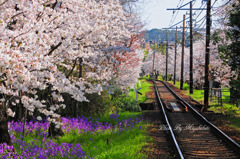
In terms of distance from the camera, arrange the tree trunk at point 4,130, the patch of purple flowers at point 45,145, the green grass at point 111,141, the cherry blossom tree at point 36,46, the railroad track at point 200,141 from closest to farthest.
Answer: the cherry blossom tree at point 36,46 → the patch of purple flowers at point 45,145 → the tree trunk at point 4,130 → the green grass at point 111,141 → the railroad track at point 200,141

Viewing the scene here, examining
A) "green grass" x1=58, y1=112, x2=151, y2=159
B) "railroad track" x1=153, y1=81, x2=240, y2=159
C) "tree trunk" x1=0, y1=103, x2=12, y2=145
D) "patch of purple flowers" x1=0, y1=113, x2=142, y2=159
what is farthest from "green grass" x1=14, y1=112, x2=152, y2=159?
"railroad track" x1=153, y1=81, x2=240, y2=159

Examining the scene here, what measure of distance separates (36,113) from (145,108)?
8.91 m

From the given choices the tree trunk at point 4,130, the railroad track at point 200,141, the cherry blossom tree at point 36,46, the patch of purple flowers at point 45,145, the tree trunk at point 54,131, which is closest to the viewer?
the cherry blossom tree at point 36,46

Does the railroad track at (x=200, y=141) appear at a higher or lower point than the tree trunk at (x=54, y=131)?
lower

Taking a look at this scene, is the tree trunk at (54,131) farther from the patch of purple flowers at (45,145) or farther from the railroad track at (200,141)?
the railroad track at (200,141)

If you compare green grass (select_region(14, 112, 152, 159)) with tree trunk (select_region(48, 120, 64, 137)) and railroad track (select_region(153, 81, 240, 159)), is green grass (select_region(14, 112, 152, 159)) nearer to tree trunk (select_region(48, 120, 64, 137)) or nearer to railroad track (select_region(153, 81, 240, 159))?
tree trunk (select_region(48, 120, 64, 137))

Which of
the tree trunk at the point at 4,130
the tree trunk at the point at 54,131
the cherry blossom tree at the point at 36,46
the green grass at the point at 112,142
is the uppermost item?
the cherry blossom tree at the point at 36,46

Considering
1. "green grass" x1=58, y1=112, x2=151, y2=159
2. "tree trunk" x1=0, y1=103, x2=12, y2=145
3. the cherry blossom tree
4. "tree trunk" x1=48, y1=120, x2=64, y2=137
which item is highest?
the cherry blossom tree

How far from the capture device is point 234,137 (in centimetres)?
1001

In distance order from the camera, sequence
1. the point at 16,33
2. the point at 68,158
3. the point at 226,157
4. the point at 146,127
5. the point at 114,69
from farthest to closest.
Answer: the point at 114,69 < the point at 146,127 < the point at 226,157 < the point at 68,158 < the point at 16,33

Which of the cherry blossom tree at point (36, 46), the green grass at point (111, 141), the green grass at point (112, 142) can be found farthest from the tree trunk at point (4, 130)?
the green grass at point (112, 142)

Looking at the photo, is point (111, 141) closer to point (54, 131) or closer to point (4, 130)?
point (54, 131)

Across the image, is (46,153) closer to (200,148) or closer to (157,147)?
(157,147)

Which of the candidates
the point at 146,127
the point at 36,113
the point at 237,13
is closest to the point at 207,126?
the point at 146,127
